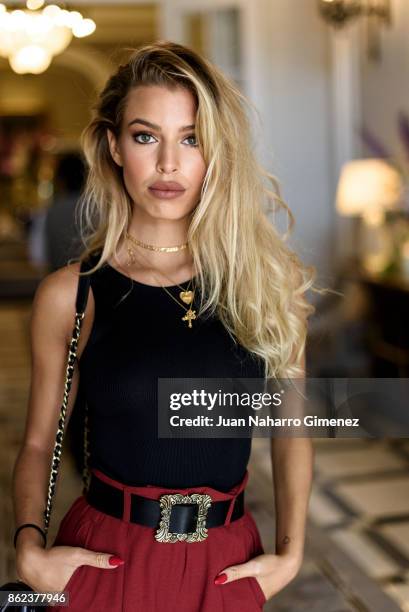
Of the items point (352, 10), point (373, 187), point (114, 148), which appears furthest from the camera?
point (373, 187)

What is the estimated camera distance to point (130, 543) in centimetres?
126

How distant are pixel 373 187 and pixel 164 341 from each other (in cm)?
331

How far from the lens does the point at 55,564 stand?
1.25 meters

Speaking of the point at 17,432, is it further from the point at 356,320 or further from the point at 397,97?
the point at 397,97

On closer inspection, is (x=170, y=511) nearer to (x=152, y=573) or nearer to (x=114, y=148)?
(x=152, y=573)

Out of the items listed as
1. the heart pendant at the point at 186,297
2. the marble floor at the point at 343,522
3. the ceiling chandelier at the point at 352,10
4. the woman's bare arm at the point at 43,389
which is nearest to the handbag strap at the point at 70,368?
the woman's bare arm at the point at 43,389

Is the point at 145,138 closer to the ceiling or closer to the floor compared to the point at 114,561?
closer to the ceiling

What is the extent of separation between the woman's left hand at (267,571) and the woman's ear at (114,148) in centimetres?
63

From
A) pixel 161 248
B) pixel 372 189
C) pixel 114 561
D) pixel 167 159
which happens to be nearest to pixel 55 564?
pixel 114 561

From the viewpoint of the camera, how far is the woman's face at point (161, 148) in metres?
1.25

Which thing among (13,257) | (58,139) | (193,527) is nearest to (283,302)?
(193,527)

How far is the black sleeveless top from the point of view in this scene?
1.27 m

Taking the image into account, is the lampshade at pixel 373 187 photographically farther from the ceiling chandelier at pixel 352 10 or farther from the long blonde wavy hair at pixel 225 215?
the long blonde wavy hair at pixel 225 215

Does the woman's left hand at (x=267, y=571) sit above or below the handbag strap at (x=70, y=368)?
below
